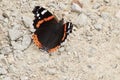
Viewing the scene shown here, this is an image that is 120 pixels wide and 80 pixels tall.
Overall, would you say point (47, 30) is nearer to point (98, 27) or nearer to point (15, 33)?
point (15, 33)

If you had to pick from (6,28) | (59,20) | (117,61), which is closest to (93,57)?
(117,61)

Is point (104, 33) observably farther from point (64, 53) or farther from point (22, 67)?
point (22, 67)

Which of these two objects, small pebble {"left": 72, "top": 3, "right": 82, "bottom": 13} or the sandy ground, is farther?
small pebble {"left": 72, "top": 3, "right": 82, "bottom": 13}

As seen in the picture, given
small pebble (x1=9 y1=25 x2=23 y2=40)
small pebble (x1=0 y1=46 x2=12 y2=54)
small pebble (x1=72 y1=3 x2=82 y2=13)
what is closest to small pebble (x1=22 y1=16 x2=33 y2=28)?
small pebble (x1=9 y1=25 x2=23 y2=40)

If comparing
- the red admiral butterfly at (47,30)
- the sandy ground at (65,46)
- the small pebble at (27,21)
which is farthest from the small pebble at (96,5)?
the small pebble at (27,21)

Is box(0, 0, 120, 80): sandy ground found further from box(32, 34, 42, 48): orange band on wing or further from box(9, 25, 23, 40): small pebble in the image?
box(32, 34, 42, 48): orange band on wing

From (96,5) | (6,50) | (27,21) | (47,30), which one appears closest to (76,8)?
(96,5)

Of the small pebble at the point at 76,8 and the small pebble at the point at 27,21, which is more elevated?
the small pebble at the point at 76,8

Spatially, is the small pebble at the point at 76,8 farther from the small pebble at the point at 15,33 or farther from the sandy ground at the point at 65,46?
the small pebble at the point at 15,33
